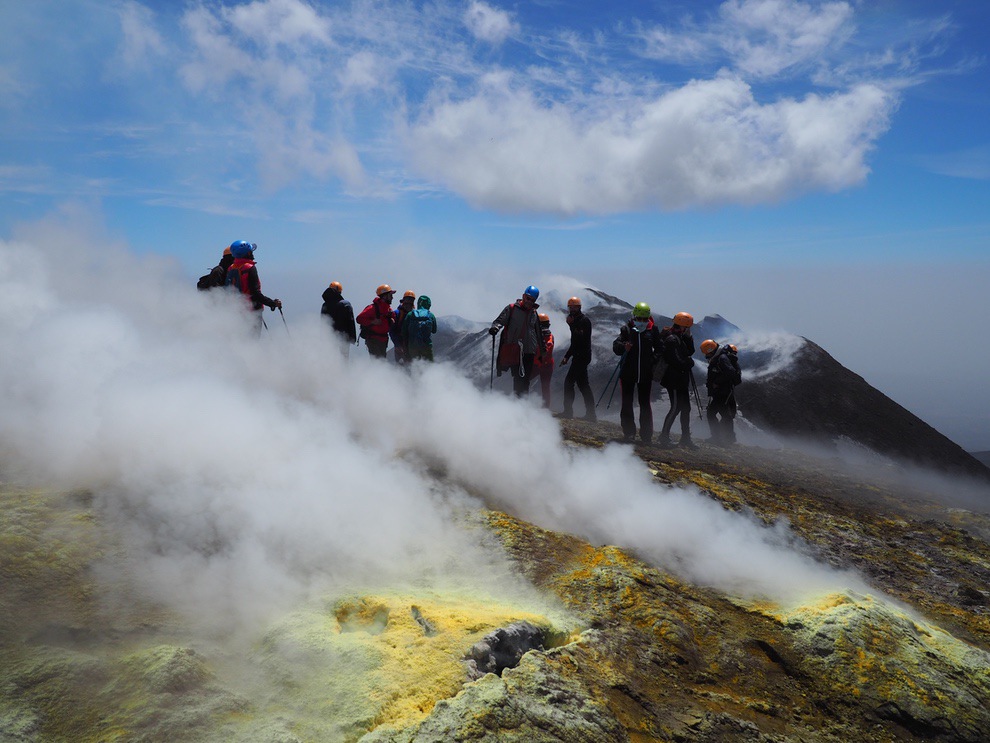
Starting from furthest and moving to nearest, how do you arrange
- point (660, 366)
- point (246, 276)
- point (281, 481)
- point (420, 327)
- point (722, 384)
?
1. point (722, 384)
2. point (420, 327)
3. point (660, 366)
4. point (246, 276)
5. point (281, 481)

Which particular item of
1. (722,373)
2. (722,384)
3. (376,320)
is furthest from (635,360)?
(376,320)

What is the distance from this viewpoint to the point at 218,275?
31.4ft

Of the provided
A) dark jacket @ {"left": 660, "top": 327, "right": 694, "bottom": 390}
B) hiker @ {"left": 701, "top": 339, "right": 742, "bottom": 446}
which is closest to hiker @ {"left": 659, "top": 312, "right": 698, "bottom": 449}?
dark jacket @ {"left": 660, "top": 327, "right": 694, "bottom": 390}

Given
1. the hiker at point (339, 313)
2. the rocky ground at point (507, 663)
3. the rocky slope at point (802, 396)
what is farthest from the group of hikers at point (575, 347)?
the rocky ground at point (507, 663)

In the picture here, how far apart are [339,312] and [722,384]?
739 centimetres

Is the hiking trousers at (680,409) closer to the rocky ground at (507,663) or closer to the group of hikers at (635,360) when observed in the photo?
the group of hikers at (635,360)

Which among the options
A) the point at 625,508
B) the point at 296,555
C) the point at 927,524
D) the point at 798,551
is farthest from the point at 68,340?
the point at 927,524

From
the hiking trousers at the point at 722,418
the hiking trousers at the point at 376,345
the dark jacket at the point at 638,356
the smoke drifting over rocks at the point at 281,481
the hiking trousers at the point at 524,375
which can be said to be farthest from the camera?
the hiking trousers at the point at 722,418

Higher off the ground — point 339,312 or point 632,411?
point 339,312

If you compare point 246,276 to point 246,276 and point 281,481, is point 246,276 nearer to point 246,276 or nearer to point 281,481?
point 246,276

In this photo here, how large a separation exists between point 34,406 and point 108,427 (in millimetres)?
960

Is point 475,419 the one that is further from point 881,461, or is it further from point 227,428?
point 881,461

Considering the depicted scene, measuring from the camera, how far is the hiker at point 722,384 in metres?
12.5

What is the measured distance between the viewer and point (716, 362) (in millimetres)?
12539
